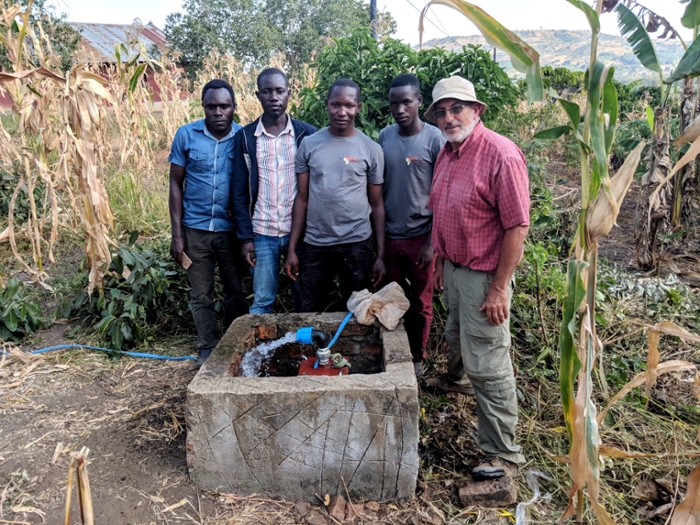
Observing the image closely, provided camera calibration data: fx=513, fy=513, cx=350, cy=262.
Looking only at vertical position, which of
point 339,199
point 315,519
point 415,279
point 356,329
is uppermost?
point 339,199

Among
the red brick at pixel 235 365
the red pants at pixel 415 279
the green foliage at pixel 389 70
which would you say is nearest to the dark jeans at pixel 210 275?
the red brick at pixel 235 365

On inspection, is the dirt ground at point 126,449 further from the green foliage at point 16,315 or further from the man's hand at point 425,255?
the man's hand at point 425,255

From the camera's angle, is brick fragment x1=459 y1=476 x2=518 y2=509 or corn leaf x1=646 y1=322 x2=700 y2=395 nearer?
corn leaf x1=646 y1=322 x2=700 y2=395

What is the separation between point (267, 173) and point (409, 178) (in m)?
0.88

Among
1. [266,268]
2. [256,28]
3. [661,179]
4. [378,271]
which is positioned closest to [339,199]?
[378,271]

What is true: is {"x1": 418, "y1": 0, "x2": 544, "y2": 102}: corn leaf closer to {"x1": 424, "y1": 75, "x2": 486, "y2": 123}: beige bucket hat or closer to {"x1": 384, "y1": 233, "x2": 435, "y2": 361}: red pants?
{"x1": 424, "y1": 75, "x2": 486, "y2": 123}: beige bucket hat

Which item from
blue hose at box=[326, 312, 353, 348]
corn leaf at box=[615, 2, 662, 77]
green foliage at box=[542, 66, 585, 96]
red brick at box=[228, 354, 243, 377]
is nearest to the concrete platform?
red brick at box=[228, 354, 243, 377]

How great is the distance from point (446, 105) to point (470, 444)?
1791mm

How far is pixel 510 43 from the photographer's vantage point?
5.06ft

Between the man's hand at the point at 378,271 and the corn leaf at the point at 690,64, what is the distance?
5.94 feet

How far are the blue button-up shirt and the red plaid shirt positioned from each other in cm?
146

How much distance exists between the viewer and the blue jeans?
10.8 feet

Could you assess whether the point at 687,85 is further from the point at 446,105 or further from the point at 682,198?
the point at 446,105

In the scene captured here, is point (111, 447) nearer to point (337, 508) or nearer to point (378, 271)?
point (337, 508)
